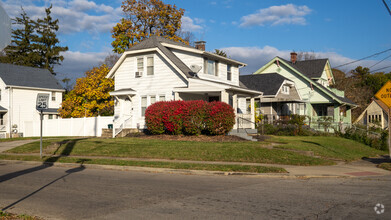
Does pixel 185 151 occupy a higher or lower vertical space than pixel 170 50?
lower

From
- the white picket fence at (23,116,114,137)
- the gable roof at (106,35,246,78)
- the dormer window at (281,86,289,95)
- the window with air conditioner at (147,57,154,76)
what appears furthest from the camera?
the dormer window at (281,86,289,95)

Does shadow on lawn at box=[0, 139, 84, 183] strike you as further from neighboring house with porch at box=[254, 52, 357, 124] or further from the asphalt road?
neighboring house with porch at box=[254, 52, 357, 124]

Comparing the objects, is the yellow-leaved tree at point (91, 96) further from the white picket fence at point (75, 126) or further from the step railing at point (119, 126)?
the step railing at point (119, 126)

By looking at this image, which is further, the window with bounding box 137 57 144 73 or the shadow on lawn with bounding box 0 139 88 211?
the window with bounding box 137 57 144 73

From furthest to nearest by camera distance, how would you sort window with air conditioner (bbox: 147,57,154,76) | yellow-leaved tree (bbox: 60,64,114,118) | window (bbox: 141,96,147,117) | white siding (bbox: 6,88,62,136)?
white siding (bbox: 6,88,62,136) → yellow-leaved tree (bbox: 60,64,114,118) → window (bbox: 141,96,147,117) → window with air conditioner (bbox: 147,57,154,76)

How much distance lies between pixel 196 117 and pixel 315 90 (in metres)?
24.0

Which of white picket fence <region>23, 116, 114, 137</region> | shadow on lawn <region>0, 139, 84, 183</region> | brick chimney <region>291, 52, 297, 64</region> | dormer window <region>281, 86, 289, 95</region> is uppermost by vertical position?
brick chimney <region>291, 52, 297, 64</region>

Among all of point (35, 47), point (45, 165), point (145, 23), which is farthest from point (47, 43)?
point (45, 165)

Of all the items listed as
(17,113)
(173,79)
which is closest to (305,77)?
(173,79)

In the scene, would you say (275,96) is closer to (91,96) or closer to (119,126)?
(119,126)

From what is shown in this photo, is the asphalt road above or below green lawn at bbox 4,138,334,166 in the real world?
below

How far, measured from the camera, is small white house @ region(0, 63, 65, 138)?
128 feet

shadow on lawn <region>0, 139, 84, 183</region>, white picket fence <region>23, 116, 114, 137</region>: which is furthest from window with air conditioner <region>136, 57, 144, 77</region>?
shadow on lawn <region>0, 139, 84, 183</region>

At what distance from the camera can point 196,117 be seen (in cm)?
2055
